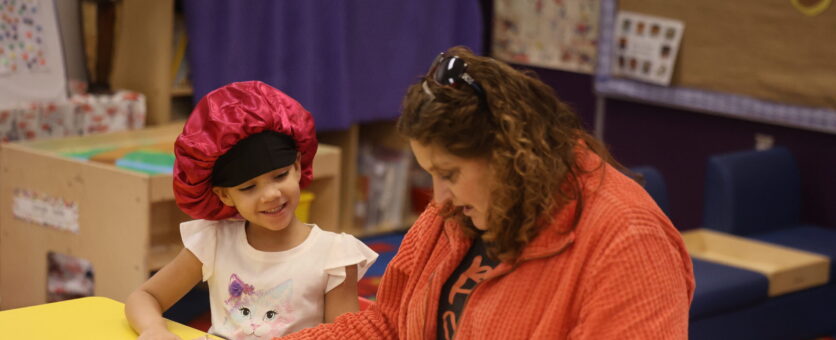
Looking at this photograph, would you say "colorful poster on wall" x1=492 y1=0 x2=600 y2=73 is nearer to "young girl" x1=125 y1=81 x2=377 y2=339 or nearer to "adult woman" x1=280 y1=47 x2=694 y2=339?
"young girl" x1=125 y1=81 x2=377 y2=339

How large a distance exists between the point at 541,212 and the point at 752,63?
3279 millimetres

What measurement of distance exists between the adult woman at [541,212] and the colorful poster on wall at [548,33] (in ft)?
12.4

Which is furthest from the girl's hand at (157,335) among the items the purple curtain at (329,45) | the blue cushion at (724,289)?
the purple curtain at (329,45)

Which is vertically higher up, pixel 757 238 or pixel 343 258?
pixel 343 258

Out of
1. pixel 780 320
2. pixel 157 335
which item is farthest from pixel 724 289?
pixel 157 335

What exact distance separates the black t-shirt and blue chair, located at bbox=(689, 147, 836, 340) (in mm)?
1927

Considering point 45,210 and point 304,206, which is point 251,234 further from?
point 45,210

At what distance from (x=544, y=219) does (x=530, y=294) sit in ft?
0.37

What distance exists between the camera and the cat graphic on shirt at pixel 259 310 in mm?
2125

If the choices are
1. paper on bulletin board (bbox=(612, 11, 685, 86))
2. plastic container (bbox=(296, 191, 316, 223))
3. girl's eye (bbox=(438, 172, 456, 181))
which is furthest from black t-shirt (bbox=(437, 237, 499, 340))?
paper on bulletin board (bbox=(612, 11, 685, 86))

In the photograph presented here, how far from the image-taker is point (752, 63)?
4.52 m

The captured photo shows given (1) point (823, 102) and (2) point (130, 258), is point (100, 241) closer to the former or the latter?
(2) point (130, 258)

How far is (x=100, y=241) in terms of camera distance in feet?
10.7

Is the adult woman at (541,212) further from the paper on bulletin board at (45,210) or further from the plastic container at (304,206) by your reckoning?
the paper on bulletin board at (45,210)
